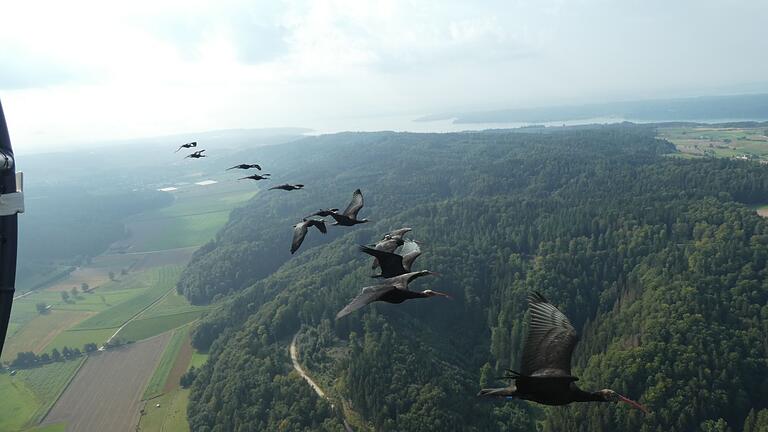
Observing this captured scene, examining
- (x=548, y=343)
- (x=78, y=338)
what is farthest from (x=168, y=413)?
(x=548, y=343)

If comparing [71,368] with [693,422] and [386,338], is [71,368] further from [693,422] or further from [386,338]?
[693,422]

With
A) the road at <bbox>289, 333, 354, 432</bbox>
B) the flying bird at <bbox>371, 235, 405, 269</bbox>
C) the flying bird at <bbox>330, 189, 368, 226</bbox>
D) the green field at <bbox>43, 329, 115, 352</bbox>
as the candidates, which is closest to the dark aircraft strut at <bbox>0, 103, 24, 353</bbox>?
the flying bird at <bbox>330, 189, 368, 226</bbox>

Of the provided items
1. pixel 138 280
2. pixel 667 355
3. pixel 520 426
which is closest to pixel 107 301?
pixel 138 280

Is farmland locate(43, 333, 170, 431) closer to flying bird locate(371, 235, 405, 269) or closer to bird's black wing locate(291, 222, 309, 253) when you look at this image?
bird's black wing locate(291, 222, 309, 253)

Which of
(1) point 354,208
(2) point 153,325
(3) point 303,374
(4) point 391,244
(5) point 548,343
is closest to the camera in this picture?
(5) point 548,343

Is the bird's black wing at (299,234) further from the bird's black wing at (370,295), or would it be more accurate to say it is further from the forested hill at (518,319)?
the forested hill at (518,319)

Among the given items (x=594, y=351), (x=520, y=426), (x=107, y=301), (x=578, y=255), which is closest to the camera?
(x=520, y=426)

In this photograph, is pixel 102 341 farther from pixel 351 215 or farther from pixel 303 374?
pixel 351 215
